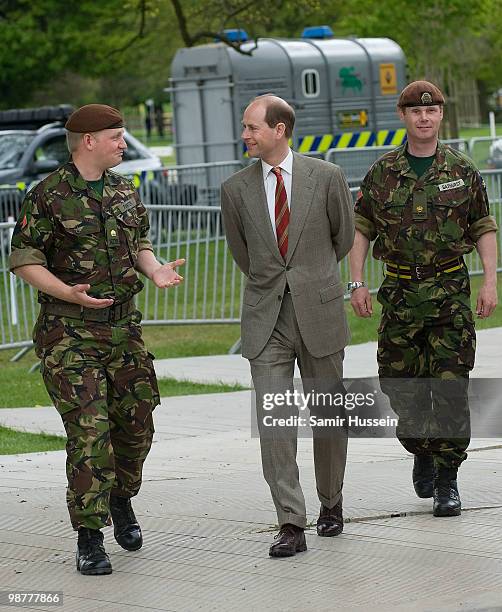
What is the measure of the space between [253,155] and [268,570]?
180cm

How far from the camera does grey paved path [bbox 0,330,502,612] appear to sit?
580 cm

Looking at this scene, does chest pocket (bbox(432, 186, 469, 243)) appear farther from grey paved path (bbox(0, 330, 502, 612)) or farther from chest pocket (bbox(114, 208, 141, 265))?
chest pocket (bbox(114, 208, 141, 265))

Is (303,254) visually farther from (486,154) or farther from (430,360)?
(486,154)

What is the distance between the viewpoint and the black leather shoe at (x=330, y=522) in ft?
22.2

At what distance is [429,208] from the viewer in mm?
7098

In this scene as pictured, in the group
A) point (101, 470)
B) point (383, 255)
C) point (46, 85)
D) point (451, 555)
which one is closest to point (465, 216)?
point (383, 255)

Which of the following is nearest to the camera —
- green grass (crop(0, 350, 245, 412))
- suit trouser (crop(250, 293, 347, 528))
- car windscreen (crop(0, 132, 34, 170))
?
suit trouser (crop(250, 293, 347, 528))

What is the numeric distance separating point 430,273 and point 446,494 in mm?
1035

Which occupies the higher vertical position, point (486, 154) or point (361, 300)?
point (361, 300)

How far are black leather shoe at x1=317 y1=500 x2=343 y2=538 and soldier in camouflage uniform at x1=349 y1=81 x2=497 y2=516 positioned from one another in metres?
0.54

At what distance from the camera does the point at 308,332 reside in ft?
21.6

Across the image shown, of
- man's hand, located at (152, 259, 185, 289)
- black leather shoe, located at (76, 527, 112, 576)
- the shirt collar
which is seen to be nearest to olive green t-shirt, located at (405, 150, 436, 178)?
the shirt collar

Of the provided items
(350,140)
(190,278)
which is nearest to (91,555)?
(190,278)

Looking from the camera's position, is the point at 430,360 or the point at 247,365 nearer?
the point at 430,360
